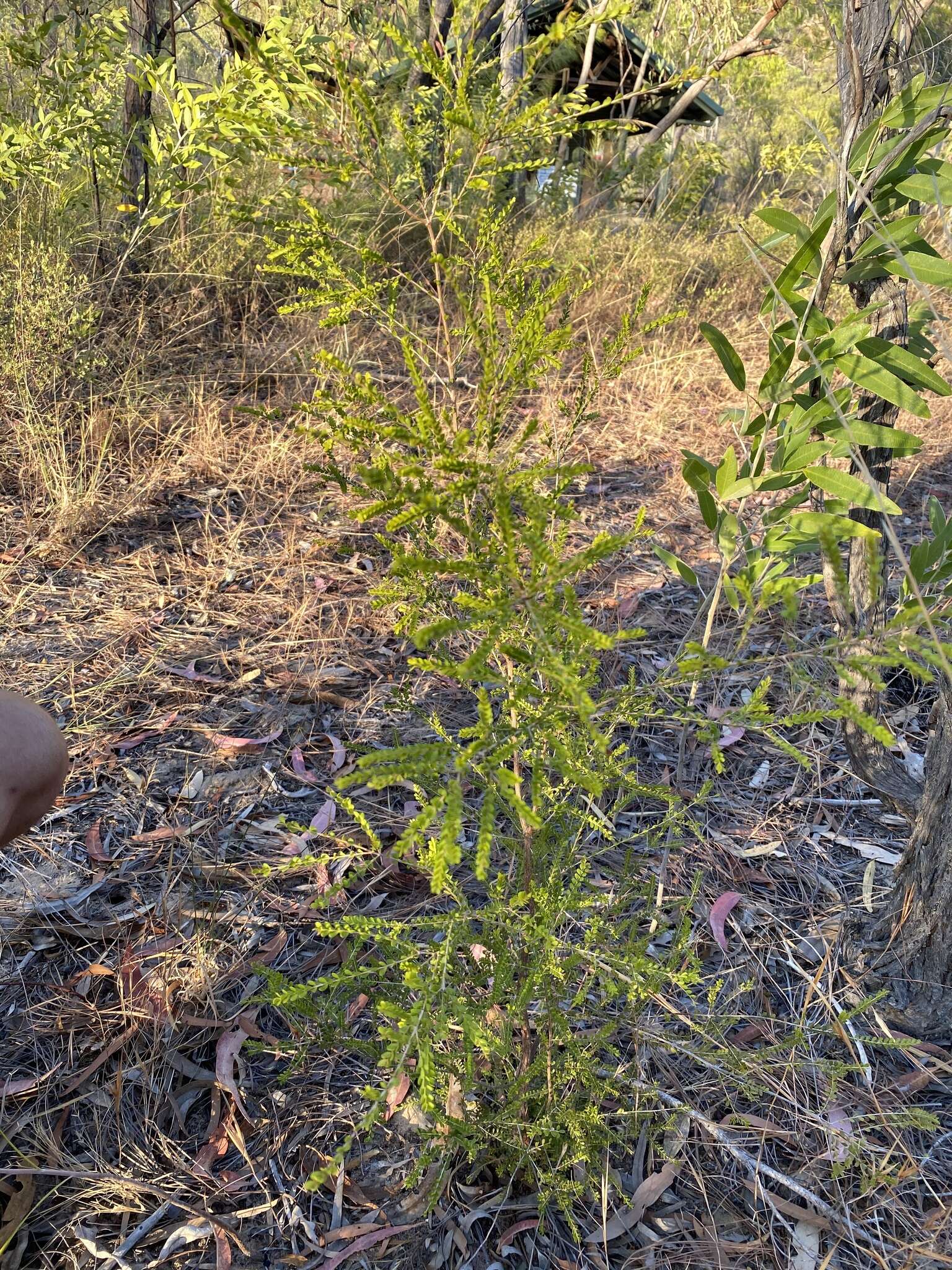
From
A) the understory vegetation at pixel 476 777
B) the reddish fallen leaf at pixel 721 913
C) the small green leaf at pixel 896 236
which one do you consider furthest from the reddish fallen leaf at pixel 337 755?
the small green leaf at pixel 896 236

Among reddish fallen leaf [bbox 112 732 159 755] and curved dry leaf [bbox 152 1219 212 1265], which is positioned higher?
reddish fallen leaf [bbox 112 732 159 755]

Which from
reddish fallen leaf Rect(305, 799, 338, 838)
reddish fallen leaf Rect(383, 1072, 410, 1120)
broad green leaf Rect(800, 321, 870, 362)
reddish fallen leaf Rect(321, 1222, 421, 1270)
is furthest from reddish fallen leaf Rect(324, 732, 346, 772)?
broad green leaf Rect(800, 321, 870, 362)

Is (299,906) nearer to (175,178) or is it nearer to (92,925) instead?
(92,925)

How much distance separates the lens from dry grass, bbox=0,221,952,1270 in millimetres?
1431

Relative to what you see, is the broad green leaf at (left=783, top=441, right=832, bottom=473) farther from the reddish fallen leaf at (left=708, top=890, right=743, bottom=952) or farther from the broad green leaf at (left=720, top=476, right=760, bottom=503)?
the reddish fallen leaf at (left=708, top=890, right=743, bottom=952)

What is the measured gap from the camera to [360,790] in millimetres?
2307

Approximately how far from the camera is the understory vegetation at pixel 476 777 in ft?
3.77

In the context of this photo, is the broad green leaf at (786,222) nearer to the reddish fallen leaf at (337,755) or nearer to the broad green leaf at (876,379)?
the broad green leaf at (876,379)

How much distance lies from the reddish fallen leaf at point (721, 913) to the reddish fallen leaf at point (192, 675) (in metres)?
1.53

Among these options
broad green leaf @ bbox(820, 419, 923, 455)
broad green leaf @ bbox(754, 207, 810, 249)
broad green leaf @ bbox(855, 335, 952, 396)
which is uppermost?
broad green leaf @ bbox(754, 207, 810, 249)

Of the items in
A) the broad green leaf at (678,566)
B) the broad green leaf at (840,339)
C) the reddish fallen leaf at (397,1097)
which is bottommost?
the reddish fallen leaf at (397,1097)

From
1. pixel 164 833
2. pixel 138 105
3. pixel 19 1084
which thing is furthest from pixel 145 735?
pixel 138 105

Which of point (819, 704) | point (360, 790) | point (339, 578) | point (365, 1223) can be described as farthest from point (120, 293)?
point (365, 1223)

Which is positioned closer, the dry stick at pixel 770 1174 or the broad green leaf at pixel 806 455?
the dry stick at pixel 770 1174
